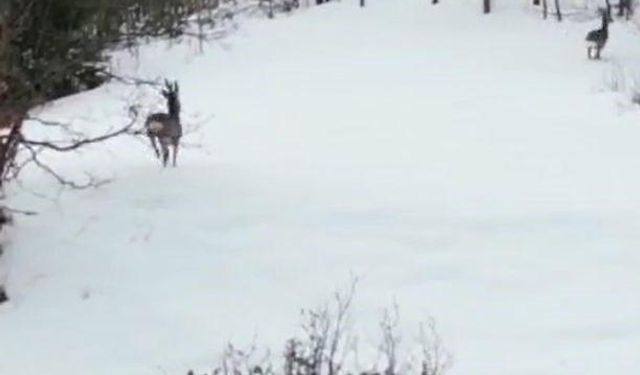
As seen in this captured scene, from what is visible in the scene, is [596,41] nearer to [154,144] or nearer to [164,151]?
[164,151]

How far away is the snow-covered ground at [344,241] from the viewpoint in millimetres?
8023

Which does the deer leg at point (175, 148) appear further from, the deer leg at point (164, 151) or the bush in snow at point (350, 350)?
the bush in snow at point (350, 350)

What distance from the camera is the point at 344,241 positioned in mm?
10008

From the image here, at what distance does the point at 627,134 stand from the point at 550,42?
15640mm

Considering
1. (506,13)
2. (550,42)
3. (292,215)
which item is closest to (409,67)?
(550,42)

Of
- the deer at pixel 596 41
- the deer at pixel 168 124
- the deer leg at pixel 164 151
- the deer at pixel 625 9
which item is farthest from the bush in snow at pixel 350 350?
the deer at pixel 625 9

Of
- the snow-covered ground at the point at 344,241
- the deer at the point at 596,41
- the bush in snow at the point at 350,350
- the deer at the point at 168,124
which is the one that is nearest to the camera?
the bush in snow at the point at 350,350

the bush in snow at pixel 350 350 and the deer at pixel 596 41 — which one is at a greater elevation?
the bush in snow at pixel 350 350

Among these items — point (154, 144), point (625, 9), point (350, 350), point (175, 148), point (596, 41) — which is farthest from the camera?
point (625, 9)

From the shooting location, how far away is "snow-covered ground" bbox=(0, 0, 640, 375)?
8.02m

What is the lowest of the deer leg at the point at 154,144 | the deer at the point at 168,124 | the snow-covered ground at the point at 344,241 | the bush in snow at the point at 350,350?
the snow-covered ground at the point at 344,241

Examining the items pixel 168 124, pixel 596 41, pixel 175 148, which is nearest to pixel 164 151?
pixel 175 148

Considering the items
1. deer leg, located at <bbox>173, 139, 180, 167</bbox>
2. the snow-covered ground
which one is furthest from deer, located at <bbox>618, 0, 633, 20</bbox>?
deer leg, located at <bbox>173, 139, 180, 167</bbox>

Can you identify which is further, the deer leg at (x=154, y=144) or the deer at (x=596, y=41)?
the deer at (x=596, y=41)
